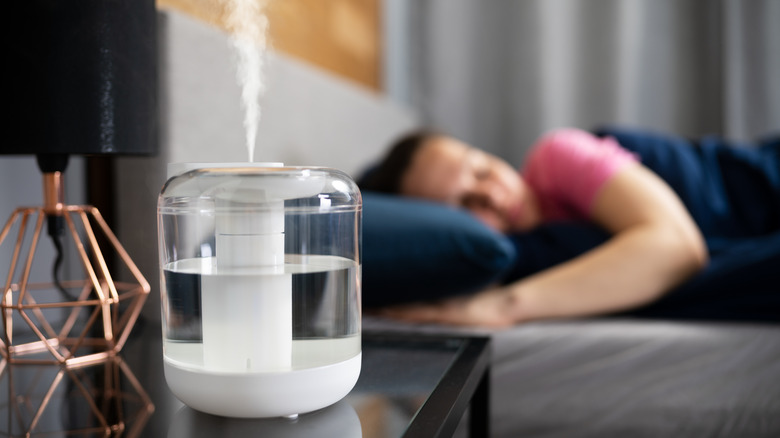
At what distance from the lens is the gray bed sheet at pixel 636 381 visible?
0.98m

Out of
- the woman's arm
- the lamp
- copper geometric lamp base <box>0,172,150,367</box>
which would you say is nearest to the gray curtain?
the woman's arm

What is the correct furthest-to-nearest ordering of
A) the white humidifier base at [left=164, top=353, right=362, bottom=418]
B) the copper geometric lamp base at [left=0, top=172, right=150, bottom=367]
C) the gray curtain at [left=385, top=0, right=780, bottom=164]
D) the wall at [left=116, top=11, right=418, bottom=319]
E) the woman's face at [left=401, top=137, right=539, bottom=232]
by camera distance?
the gray curtain at [left=385, top=0, right=780, bottom=164], the woman's face at [left=401, top=137, right=539, bottom=232], the wall at [left=116, top=11, right=418, bottom=319], the copper geometric lamp base at [left=0, top=172, right=150, bottom=367], the white humidifier base at [left=164, top=353, right=362, bottom=418]

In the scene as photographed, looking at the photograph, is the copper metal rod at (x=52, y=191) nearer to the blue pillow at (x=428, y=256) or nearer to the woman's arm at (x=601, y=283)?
the blue pillow at (x=428, y=256)

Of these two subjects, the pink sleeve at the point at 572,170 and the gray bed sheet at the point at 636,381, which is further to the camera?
the pink sleeve at the point at 572,170

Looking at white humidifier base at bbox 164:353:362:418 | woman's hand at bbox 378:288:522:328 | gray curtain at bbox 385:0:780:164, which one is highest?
gray curtain at bbox 385:0:780:164

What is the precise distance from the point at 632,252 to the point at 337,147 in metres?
0.79

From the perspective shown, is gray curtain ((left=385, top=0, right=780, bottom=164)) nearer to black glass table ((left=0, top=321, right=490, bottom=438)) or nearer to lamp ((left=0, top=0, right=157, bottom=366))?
black glass table ((left=0, top=321, right=490, bottom=438))

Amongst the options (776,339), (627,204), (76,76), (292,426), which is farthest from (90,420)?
(627,204)

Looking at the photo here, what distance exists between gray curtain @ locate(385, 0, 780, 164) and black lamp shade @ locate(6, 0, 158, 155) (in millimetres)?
2352

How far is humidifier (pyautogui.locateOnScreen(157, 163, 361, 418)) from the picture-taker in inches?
17.7

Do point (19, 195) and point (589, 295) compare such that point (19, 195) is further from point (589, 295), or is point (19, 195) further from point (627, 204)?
point (627, 204)

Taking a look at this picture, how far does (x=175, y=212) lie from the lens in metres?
0.52

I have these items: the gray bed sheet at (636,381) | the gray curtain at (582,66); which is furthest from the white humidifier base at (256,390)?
the gray curtain at (582,66)

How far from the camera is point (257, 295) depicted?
450mm
